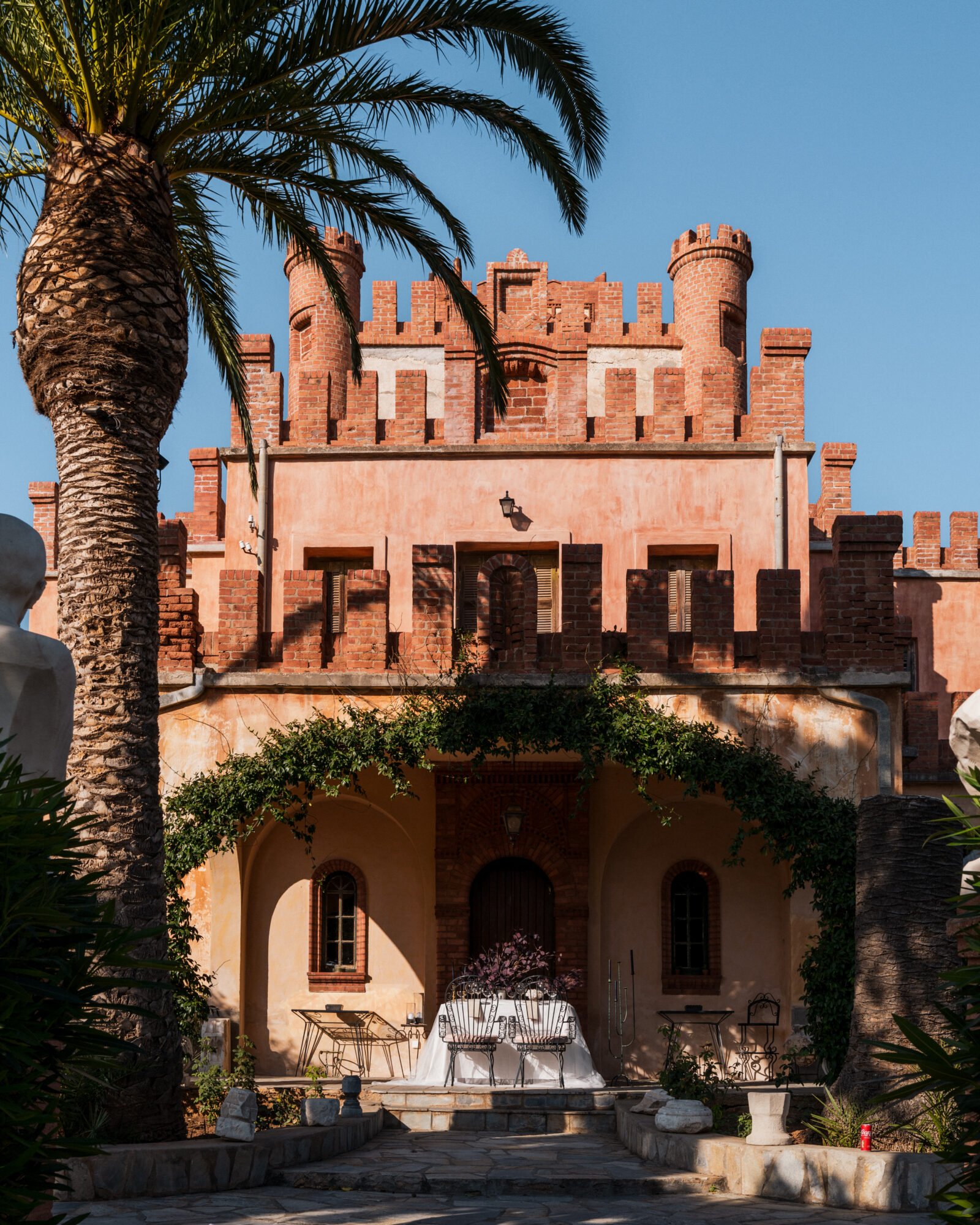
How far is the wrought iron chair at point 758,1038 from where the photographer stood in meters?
15.1

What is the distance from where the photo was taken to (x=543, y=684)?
13266 millimetres

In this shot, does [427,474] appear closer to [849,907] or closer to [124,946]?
[849,907]

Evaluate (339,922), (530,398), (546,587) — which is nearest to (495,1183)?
(339,922)

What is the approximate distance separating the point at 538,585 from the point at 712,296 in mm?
9904

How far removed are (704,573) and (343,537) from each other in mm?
5646

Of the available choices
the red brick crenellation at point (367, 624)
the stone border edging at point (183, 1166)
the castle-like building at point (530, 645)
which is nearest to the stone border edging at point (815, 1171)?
the stone border edging at point (183, 1166)

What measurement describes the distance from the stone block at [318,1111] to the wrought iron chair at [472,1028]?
116 inches

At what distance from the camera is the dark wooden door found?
52.7ft

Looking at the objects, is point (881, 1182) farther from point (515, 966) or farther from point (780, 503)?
point (780, 503)

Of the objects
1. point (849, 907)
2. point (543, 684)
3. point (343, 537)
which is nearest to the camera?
point (849, 907)

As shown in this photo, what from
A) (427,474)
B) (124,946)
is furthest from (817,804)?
(124,946)

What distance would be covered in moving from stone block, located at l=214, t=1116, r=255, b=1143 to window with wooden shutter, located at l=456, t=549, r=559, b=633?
897cm

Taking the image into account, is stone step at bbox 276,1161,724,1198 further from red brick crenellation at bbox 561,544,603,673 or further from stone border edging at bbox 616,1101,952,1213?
red brick crenellation at bbox 561,544,603,673

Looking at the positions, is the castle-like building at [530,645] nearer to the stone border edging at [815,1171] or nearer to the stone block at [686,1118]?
the stone block at [686,1118]
